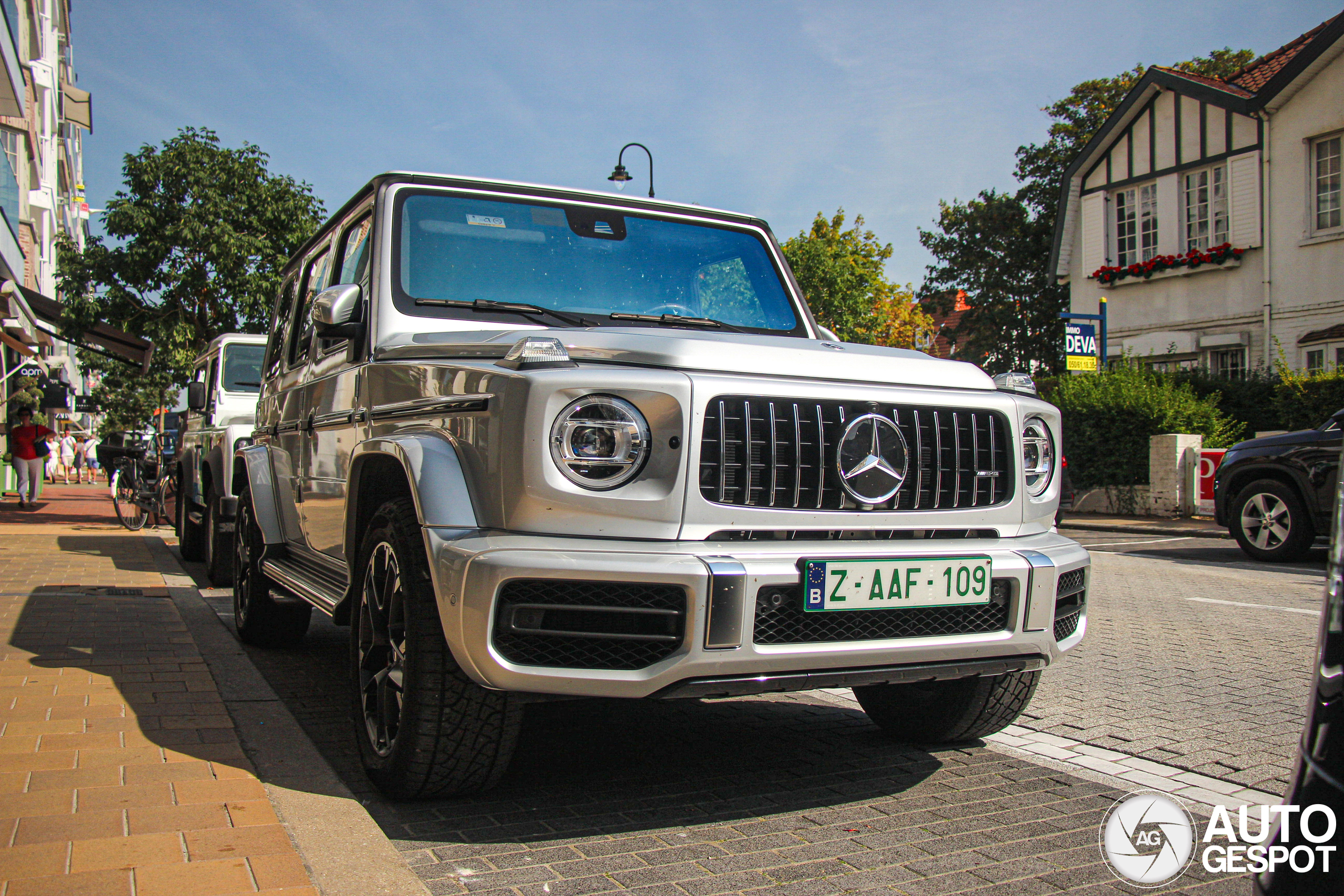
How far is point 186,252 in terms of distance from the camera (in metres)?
15.4

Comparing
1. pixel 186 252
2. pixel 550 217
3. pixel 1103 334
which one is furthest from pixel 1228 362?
pixel 550 217

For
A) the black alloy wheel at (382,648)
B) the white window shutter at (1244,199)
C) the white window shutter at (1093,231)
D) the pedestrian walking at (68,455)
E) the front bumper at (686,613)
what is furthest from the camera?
the pedestrian walking at (68,455)

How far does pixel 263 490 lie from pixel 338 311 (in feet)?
6.22

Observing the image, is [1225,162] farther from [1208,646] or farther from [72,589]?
[72,589]

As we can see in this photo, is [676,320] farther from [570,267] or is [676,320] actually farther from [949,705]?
[949,705]

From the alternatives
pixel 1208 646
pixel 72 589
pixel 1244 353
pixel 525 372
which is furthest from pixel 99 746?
pixel 1244 353

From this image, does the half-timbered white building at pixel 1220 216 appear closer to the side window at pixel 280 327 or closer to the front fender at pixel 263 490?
the side window at pixel 280 327

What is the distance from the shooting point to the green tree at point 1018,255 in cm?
3234

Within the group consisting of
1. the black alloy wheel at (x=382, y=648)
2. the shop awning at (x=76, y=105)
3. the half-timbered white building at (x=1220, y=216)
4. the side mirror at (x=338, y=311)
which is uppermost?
the shop awning at (x=76, y=105)

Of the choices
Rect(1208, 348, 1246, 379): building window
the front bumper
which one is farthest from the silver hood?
Rect(1208, 348, 1246, 379): building window

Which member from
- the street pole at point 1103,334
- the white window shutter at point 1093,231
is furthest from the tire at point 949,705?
the white window shutter at point 1093,231

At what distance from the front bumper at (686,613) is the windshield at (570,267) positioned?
1.37 meters

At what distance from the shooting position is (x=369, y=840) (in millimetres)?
2904

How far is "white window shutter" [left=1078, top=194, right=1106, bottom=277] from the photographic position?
2522 centimetres
